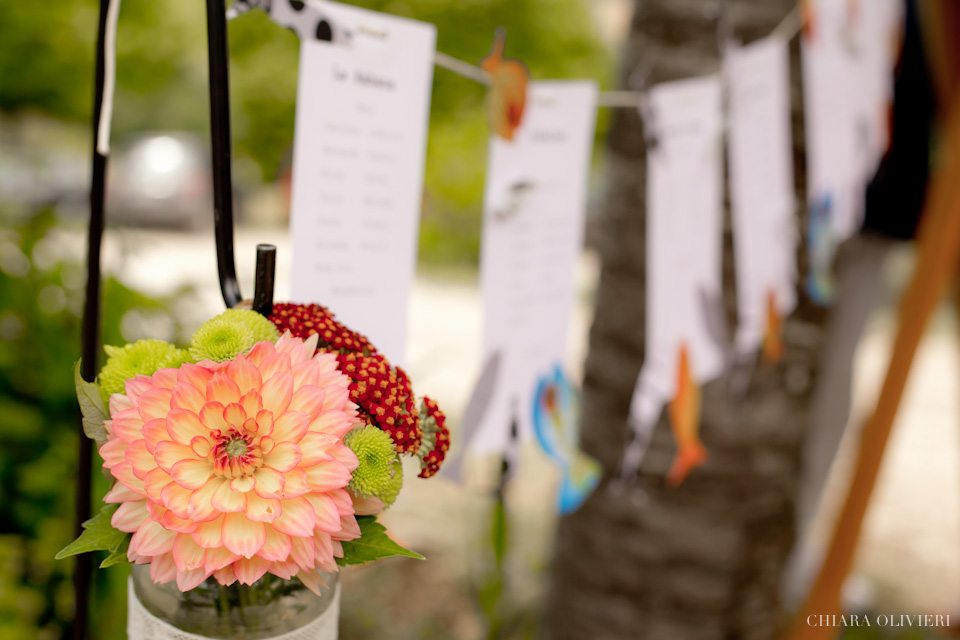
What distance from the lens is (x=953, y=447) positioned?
14.1 ft

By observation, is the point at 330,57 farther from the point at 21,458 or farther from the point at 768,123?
the point at 21,458

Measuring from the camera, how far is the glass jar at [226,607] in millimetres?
442

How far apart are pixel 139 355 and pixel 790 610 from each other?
7.62 ft

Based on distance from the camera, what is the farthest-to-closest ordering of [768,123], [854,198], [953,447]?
[953,447]
[854,198]
[768,123]

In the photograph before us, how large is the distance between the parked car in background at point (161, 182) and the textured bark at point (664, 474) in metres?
8.02

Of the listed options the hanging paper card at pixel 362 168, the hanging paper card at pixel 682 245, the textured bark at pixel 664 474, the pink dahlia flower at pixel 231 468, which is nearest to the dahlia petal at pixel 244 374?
the pink dahlia flower at pixel 231 468

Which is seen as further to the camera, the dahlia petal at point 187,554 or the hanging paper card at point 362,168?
the hanging paper card at point 362,168

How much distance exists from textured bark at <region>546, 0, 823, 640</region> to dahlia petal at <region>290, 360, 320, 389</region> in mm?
1009

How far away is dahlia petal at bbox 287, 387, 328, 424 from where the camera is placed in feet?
1.23

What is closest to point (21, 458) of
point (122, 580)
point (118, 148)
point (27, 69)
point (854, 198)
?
point (122, 580)

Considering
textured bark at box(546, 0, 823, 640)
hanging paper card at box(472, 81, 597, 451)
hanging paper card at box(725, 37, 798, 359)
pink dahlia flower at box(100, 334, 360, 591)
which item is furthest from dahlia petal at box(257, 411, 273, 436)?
textured bark at box(546, 0, 823, 640)

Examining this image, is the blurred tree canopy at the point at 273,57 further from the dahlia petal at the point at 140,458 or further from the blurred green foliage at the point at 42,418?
the dahlia petal at the point at 140,458

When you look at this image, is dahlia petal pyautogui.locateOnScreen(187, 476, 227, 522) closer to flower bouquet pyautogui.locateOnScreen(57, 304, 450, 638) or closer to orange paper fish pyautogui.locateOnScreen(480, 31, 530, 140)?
flower bouquet pyautogui.locateOnScreen(57, 304, 450, 638)

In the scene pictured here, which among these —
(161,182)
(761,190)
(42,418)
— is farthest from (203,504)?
(161,182)
